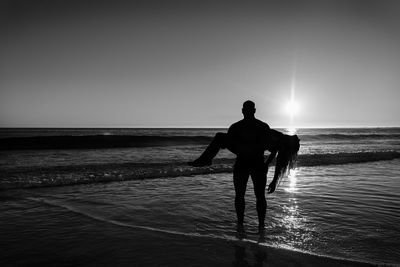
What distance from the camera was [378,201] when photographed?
7.84 metres

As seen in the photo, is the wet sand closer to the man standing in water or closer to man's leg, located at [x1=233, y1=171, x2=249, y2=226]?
man's leg, located at [x1=233, y1=171, x2=249, y2=226]

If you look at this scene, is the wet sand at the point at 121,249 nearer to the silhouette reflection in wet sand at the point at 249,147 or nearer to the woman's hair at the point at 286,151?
the silhouette reflection in wet sand at the point at 249,147

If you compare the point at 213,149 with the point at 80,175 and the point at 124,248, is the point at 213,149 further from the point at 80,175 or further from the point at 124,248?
the point at 80,175

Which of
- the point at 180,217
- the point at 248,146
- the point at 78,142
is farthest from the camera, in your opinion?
the point at 78,142

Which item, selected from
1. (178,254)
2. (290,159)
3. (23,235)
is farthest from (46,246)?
(290,159)

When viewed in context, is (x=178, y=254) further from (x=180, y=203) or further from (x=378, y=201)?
(x=378, y=201)

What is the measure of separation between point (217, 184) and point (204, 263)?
668 centimetres

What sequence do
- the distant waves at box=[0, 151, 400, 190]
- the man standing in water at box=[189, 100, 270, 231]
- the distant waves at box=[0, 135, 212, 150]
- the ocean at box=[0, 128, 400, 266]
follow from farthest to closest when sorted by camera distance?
1. the distant waves at box=[0, 135, 212, 150]
2. the distant waves at box=[0, 151, 400, 190]
3. the man standing in water at box=[189, 100, 270, 231]
4. the ocean at box=[0, 128, 400, 266]

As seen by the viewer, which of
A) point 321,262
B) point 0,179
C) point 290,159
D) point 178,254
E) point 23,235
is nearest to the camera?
point 321,262

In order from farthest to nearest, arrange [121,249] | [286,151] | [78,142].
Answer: [78,142] → [286,151] → [121,249]

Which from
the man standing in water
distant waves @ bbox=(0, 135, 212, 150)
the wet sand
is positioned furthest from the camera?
distant waves @ bbox=(0, 135, 212, 150)

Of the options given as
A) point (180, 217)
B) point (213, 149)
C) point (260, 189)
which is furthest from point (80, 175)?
point (260, 189)

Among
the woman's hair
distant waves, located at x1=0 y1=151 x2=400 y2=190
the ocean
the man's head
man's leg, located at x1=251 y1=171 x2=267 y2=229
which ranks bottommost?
distant waves, located at x1=0 y1=151 x2=400 y2=190

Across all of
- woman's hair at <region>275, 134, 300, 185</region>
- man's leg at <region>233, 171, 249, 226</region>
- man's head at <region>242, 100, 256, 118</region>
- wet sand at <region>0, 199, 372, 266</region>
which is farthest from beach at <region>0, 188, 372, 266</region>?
man's head at <region>242, 100, 256, 118</region>
